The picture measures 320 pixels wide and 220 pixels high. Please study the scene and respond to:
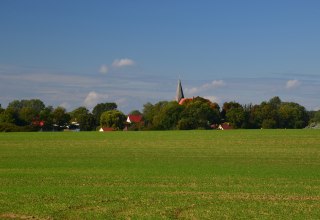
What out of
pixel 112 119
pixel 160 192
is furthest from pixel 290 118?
pixel 160 192

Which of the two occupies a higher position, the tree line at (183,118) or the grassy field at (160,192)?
the tree line at (183,118)

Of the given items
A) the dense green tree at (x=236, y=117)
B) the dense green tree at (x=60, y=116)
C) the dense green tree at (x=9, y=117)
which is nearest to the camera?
the dense green tree at (x=9, y=117)

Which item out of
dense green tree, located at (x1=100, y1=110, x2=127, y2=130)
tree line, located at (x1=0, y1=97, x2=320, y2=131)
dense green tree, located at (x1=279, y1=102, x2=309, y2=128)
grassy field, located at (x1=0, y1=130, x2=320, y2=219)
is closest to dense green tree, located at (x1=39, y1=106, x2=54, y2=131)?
tree line, located at (x1=0, y1=97, x2=320, y2=131)

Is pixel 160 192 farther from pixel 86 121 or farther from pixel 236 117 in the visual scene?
pixel 86 121

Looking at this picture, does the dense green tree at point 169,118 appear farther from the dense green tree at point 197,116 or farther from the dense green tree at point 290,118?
the dense green tree at point 290,118

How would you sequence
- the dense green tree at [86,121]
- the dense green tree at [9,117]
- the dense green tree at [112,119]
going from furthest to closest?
the dense green tree at [86,121] < the dense green tree at [112,119] < the dense green tree at [9,117]

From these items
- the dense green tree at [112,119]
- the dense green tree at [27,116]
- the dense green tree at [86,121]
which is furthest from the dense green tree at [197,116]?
the dense green tree at [27,116]

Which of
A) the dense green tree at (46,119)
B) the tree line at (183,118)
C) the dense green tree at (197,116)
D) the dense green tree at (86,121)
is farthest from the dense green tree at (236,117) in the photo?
the dense green tree at (46,119)

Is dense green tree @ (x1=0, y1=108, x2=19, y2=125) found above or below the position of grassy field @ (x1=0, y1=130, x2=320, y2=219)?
above

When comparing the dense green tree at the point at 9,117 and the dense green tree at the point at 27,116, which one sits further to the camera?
the dense green tree at the point at 27,116

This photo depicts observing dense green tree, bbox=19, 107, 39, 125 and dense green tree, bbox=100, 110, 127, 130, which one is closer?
dense green tree, bbox=19, 107, 39, 125

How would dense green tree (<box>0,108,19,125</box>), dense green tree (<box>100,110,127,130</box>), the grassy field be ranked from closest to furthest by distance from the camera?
the grassy field < dense green tree (<box>0,108,19,125</box>) < dense green tree (<box>100,110,127,130</box>)

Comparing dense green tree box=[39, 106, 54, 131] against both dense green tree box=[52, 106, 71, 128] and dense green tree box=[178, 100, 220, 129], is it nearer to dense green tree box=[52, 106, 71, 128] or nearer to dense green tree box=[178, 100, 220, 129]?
dense green tree box=[52, 106, 71, 128]

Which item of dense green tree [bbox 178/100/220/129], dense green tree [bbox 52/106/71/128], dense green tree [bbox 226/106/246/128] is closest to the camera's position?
dense green tree [bbox 178/100/220/129]
